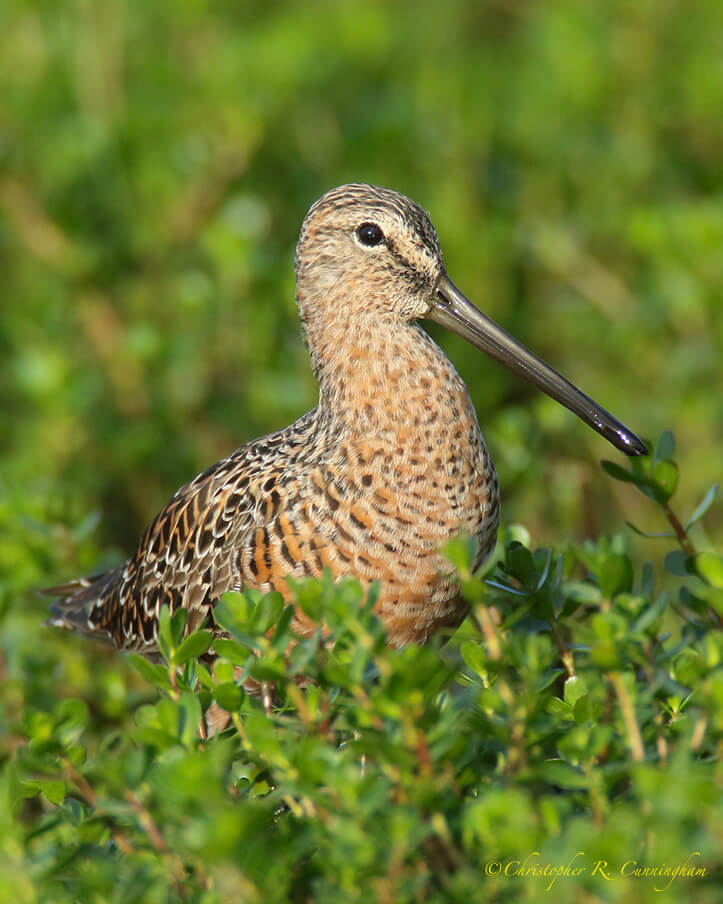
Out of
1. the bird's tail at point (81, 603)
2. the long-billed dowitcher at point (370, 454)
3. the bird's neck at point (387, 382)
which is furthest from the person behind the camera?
the bird's tail at point (81, 603)

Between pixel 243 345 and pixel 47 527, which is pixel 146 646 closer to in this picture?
pixel 47 527

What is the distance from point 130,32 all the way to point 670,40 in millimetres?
3446

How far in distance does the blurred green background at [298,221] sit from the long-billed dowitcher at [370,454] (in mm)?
1014

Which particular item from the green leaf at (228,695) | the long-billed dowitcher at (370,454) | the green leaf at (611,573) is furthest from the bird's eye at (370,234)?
the green leaf at (228,695)

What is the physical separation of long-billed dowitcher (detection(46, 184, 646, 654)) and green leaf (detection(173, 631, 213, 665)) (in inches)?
23.6

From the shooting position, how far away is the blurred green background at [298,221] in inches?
221

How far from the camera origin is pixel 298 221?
22.1 ft

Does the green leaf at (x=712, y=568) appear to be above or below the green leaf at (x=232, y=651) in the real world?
above

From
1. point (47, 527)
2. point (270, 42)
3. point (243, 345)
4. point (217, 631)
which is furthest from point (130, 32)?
point (217, 631)

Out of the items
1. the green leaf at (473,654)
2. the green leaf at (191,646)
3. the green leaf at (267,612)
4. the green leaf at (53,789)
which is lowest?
the green leaf at (53,789)

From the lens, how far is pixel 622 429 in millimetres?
3162

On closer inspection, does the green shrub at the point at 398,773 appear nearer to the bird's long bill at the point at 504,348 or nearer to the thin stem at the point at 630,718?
the thin stem at the point at 630,718

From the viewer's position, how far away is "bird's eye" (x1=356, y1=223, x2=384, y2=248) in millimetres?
3457

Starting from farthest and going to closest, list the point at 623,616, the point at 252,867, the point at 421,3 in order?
the point at 421,3
the point at 623,616
the point at 252,867
